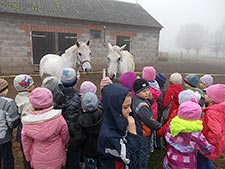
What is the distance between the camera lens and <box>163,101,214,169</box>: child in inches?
79.0

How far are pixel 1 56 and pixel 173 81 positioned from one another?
10.9 m

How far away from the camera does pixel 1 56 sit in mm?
11234

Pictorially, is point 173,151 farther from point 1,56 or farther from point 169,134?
point 1,56

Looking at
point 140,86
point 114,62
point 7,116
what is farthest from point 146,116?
point 114,62

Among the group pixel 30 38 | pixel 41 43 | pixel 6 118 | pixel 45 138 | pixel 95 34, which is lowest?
pixel 45 138

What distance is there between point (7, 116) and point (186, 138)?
2.16 meters

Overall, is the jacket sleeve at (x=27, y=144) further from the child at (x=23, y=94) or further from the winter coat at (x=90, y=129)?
the winter coat at (x=90, y=129)

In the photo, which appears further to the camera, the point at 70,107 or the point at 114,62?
the point at 114,62

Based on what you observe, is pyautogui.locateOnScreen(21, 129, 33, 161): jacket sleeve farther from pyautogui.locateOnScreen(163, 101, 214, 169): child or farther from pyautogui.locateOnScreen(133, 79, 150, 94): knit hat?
pyautogui.locateOnScreen(163, 101, 214, 169): child

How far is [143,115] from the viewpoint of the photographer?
2359mm

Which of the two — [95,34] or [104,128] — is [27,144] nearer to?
[104,128]

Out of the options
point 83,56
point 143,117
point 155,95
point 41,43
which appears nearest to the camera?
point 143,117

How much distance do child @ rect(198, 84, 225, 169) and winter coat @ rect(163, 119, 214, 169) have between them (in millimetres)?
97

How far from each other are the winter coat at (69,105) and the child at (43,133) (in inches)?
4.5
